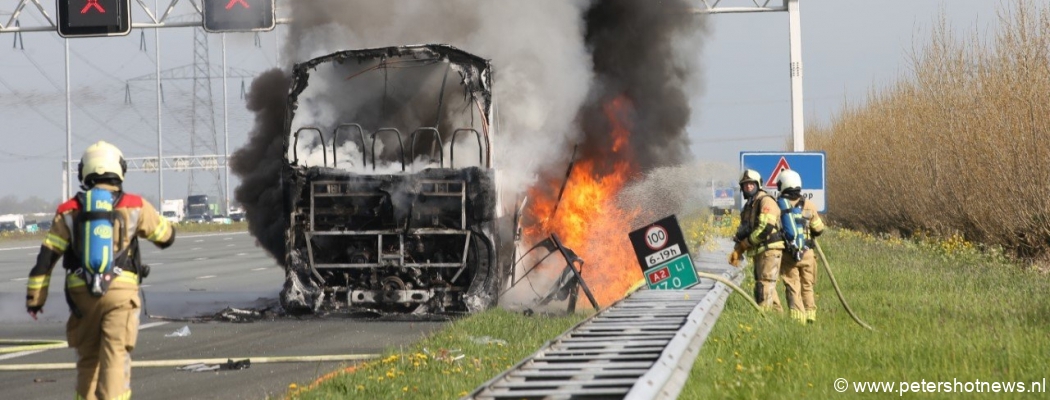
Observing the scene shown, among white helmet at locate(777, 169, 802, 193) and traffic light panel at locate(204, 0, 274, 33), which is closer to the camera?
white helmet at locate(777, 169, 802, 193)

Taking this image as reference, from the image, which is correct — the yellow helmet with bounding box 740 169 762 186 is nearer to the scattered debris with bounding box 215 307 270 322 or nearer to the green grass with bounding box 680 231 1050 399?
the green grass with bounding box 680 231 1050 399

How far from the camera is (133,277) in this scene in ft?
25.0

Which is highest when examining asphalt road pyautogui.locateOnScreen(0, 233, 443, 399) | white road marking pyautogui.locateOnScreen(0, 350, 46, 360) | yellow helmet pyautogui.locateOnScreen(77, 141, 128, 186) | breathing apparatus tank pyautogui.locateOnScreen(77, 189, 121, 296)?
yellow helmet pyautogui.locateOnScreen(77, 141, 128, 186)

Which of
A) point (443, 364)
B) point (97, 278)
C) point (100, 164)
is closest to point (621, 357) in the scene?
point (443, 364)

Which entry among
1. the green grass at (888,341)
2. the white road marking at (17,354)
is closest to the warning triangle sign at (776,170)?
the green grass at (888,341)

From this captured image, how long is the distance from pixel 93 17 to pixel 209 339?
10936mm

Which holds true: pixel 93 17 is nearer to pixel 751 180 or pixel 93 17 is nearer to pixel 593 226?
pixel 593 226

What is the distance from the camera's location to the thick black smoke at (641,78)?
20.6m

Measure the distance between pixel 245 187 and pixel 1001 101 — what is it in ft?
44.5

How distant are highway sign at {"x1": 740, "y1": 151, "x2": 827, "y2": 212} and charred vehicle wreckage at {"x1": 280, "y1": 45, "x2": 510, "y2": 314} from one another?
5849 millimetres

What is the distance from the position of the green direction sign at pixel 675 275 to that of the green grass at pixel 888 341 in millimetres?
467

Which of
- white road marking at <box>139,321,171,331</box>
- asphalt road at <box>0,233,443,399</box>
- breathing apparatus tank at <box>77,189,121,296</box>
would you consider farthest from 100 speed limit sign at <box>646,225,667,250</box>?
breathing apparatus tank at <box>77,189,121,296</box>

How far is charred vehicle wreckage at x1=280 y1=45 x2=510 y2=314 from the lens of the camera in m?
15.4

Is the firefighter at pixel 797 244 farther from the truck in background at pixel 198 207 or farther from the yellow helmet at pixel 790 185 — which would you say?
the truck in background at pixel 198 207
